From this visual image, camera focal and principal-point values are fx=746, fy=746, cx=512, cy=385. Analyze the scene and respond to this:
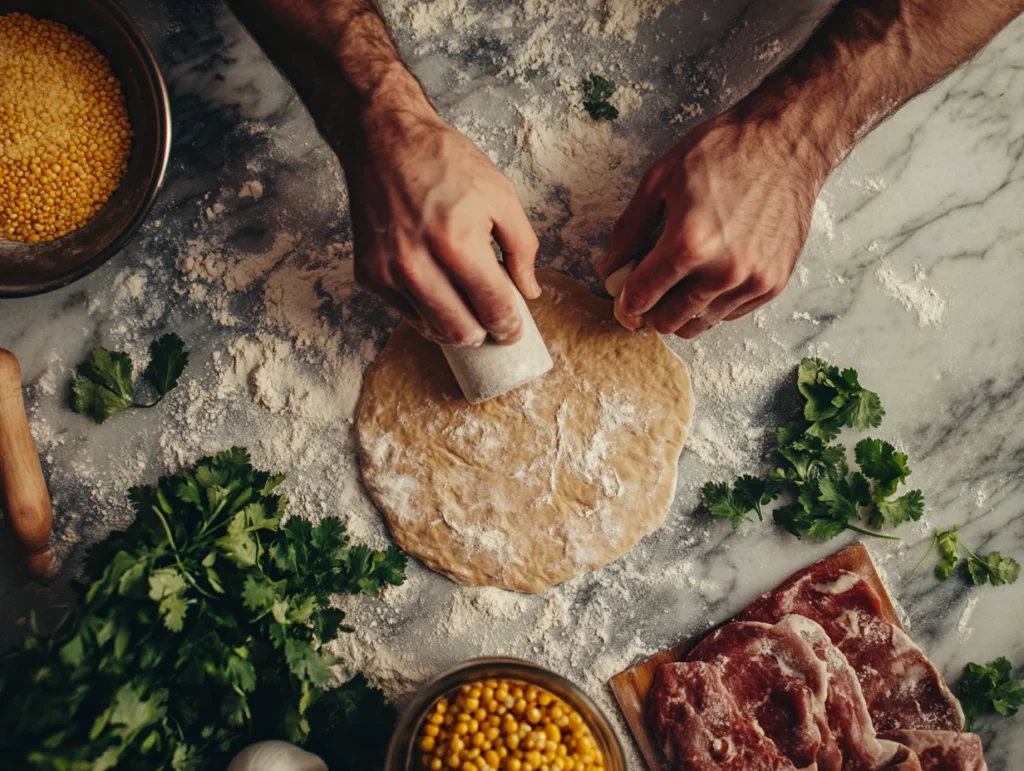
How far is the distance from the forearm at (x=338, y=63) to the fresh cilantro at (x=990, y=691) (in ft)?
7.19

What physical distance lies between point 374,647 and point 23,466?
1.03m

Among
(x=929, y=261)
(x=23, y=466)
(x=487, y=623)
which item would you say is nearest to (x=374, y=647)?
(x=487, y=623)

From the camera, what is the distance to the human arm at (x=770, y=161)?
1.76m

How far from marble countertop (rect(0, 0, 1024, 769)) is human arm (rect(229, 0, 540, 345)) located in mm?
320

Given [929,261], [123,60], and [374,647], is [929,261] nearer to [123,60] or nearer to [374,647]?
[374,647]

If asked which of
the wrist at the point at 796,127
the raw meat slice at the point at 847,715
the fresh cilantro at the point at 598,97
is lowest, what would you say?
the raw meat slice at the point at 847,715

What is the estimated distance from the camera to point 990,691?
214cm

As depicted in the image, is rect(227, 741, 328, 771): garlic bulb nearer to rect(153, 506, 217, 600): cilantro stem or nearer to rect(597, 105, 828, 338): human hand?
rect(153, 506, 217, 600): cilantro stem

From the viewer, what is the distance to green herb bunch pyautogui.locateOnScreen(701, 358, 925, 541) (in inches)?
82.6

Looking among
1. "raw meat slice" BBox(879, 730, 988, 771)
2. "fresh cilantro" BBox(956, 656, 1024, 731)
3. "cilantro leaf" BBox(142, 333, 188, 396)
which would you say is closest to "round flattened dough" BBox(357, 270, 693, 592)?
"cilantro leaf" BBox(142, 333, 188, 396)

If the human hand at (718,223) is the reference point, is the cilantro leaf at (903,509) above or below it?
below

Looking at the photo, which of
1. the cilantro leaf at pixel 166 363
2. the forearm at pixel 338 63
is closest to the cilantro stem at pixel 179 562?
the cilantro leaf at pixel 166 363

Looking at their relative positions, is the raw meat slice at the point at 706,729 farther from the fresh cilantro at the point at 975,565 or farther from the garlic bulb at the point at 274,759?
the garlic bulb at the point at 274,759

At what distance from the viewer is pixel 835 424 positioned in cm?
212
